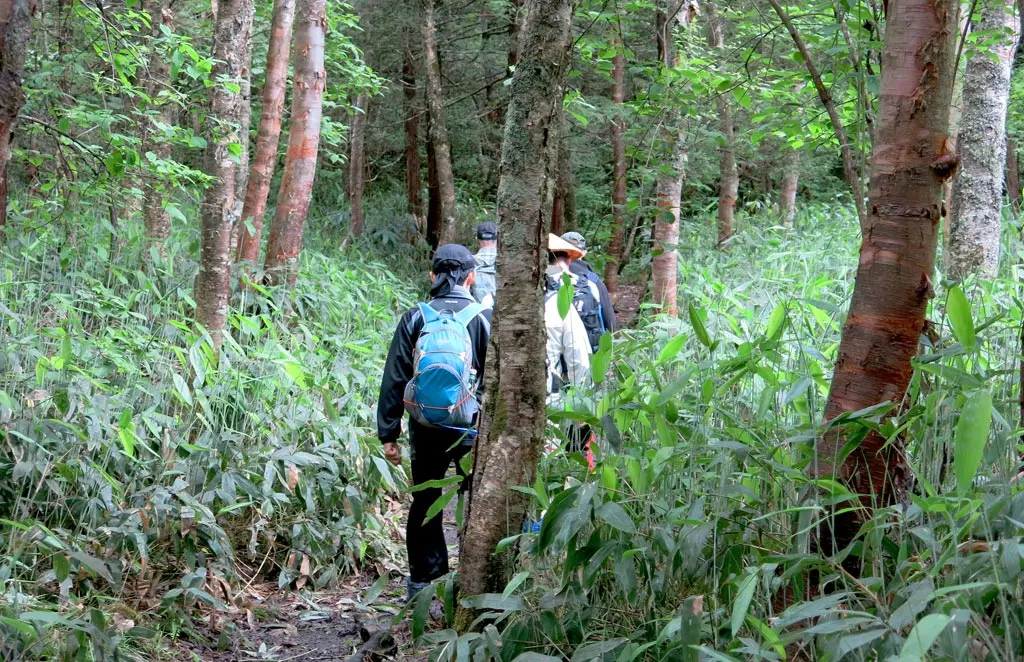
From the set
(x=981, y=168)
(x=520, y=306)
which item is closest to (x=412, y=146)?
(x=981, y=168)

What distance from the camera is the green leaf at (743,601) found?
2.26 metres

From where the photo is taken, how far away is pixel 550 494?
3834 millimetres

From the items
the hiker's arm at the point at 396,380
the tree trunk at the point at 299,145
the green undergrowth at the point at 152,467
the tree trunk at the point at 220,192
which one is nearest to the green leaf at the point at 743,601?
the green undergrowth at the point at 152,467

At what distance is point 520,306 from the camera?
3748mm

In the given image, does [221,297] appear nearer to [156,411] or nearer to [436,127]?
[156,411]

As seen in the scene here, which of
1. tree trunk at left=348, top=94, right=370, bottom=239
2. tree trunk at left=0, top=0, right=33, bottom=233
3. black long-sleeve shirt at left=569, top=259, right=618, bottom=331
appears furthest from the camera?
tree trunk at left=348, top=94, right=370, bottom=239

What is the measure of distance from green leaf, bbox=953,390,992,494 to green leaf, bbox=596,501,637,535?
1054mm

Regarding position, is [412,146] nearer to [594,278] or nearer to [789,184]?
[789,184]

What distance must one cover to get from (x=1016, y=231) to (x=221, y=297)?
25.6ft

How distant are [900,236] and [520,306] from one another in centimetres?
146

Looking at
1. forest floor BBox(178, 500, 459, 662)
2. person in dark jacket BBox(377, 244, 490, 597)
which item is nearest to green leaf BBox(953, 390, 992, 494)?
forest floor BBox(178, 500, 459, 662)

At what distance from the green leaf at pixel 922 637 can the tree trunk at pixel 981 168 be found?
6253 millimetres

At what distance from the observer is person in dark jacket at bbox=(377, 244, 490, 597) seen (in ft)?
17.5

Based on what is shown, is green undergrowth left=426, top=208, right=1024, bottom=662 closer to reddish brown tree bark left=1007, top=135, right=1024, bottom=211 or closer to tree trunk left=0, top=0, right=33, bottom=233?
tree trunk left=0, top=0, right=33, bottom=233
